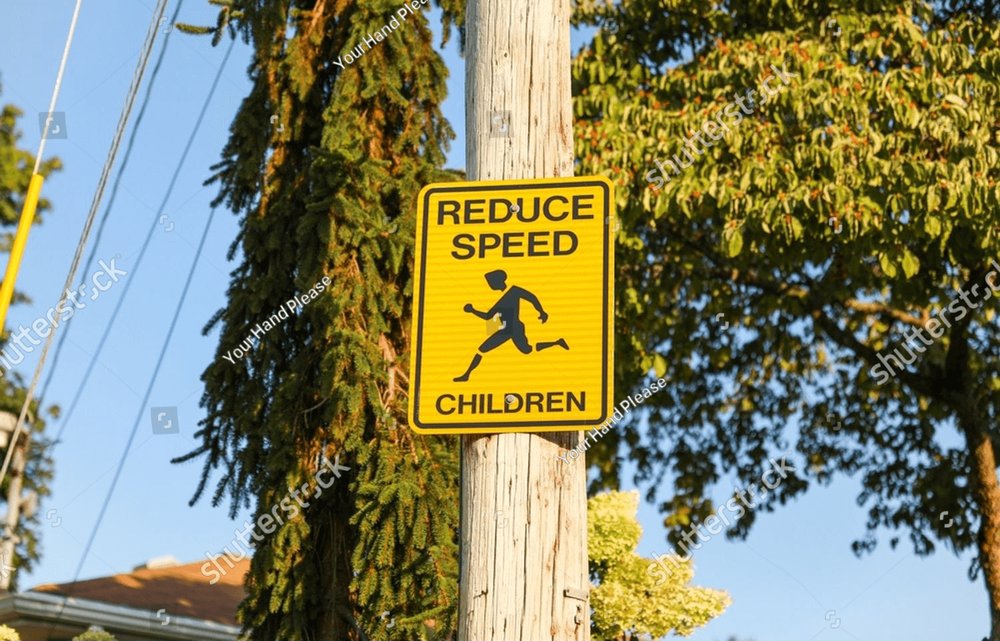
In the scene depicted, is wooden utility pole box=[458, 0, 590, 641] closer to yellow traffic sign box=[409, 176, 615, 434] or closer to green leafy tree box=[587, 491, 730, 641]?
yellow traffic sign box=[409, 176, 615, 434]

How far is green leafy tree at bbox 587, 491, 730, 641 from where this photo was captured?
28.4 feet

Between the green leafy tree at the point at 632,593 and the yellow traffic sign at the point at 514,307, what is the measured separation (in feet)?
17.8

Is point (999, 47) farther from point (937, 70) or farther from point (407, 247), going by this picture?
point (407, 247)

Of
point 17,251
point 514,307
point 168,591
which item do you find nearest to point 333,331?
point 17,251

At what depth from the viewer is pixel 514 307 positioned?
3.31m

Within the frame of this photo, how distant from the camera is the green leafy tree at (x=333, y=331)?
7895mm

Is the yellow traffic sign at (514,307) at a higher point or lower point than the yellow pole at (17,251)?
lower

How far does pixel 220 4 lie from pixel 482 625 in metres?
7.80

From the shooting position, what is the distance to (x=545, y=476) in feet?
10.5

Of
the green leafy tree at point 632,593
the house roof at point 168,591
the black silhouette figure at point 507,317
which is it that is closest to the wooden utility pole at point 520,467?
the black silhouette figure at point 507,317

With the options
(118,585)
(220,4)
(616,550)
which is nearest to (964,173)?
(616,550)

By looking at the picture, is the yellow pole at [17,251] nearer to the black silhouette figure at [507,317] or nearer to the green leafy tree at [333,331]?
the green leafy tree at [333,331]

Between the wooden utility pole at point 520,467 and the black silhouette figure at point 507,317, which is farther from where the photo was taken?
the black silhouette figure at point 507,317

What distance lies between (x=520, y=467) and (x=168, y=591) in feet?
48.1
